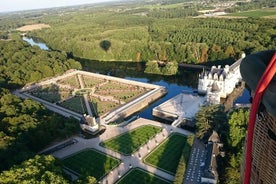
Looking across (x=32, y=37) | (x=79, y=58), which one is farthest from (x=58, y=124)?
(x=32, y=37)

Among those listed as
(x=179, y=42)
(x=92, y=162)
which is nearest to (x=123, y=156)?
(x=92, y=162)

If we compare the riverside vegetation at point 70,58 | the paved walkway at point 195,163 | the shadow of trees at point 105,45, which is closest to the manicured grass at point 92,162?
the riverside vegetation at point 70,58

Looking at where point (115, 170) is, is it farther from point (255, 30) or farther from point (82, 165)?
point (255, 30)

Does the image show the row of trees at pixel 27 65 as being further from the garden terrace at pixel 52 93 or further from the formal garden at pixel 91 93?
the garden terrace at pixel 52 93

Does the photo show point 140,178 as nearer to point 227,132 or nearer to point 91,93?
point 227,132

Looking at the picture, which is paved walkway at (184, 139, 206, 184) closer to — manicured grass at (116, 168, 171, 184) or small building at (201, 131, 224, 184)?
small building at (201, 131, 224, 184)
